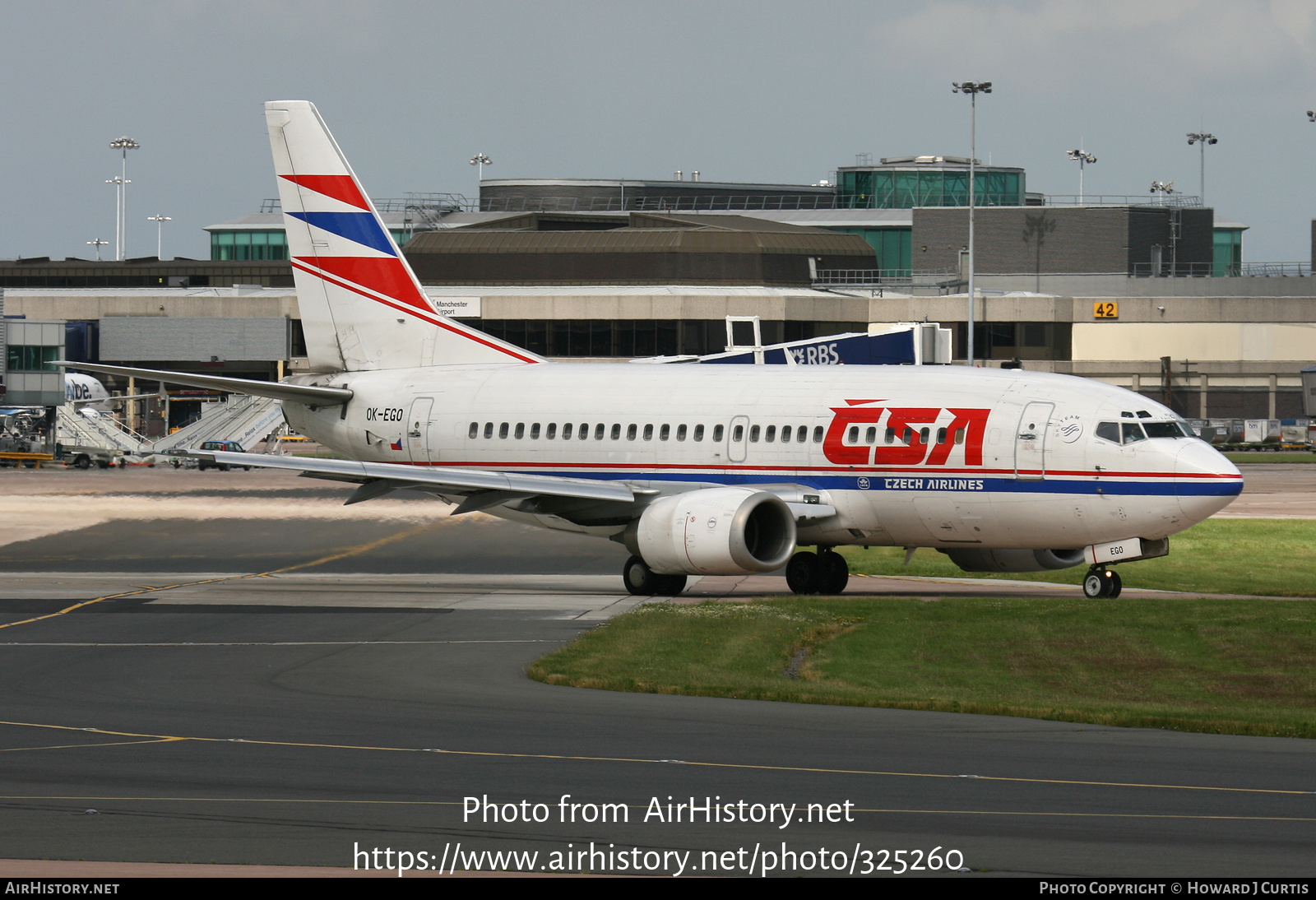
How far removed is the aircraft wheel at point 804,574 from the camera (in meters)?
33.8

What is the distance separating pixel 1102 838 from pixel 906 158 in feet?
541

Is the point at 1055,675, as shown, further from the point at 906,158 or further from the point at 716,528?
the point at 906,158

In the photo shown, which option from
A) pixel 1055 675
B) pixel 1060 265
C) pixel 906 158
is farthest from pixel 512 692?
pixel 906 158

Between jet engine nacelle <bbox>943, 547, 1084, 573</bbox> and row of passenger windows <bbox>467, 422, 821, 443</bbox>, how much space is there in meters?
3.83

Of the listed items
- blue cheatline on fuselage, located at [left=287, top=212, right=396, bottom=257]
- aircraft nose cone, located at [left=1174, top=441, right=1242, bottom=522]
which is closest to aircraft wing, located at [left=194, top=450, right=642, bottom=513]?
blue cheatline on fuselage, located at [left=287, top=212, right=396, bottom=257]

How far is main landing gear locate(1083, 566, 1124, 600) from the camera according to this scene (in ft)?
101

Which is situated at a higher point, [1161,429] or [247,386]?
[247,386]

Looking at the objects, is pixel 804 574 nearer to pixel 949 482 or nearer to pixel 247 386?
pixel 949 482

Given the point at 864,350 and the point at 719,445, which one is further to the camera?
the point at 864,350

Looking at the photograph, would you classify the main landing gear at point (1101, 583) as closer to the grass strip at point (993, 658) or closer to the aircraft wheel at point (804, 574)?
the grass strip at point (993, 658)

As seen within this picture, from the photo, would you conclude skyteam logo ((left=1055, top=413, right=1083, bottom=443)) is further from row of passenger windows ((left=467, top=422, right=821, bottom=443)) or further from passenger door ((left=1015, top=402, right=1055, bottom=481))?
row of passenger windows ((left=467, top=422, right=821, bottom=443))

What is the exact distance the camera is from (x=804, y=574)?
111 ft

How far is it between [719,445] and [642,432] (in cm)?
189

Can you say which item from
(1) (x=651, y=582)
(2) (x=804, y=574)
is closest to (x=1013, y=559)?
(2) (x=804, y=574)
